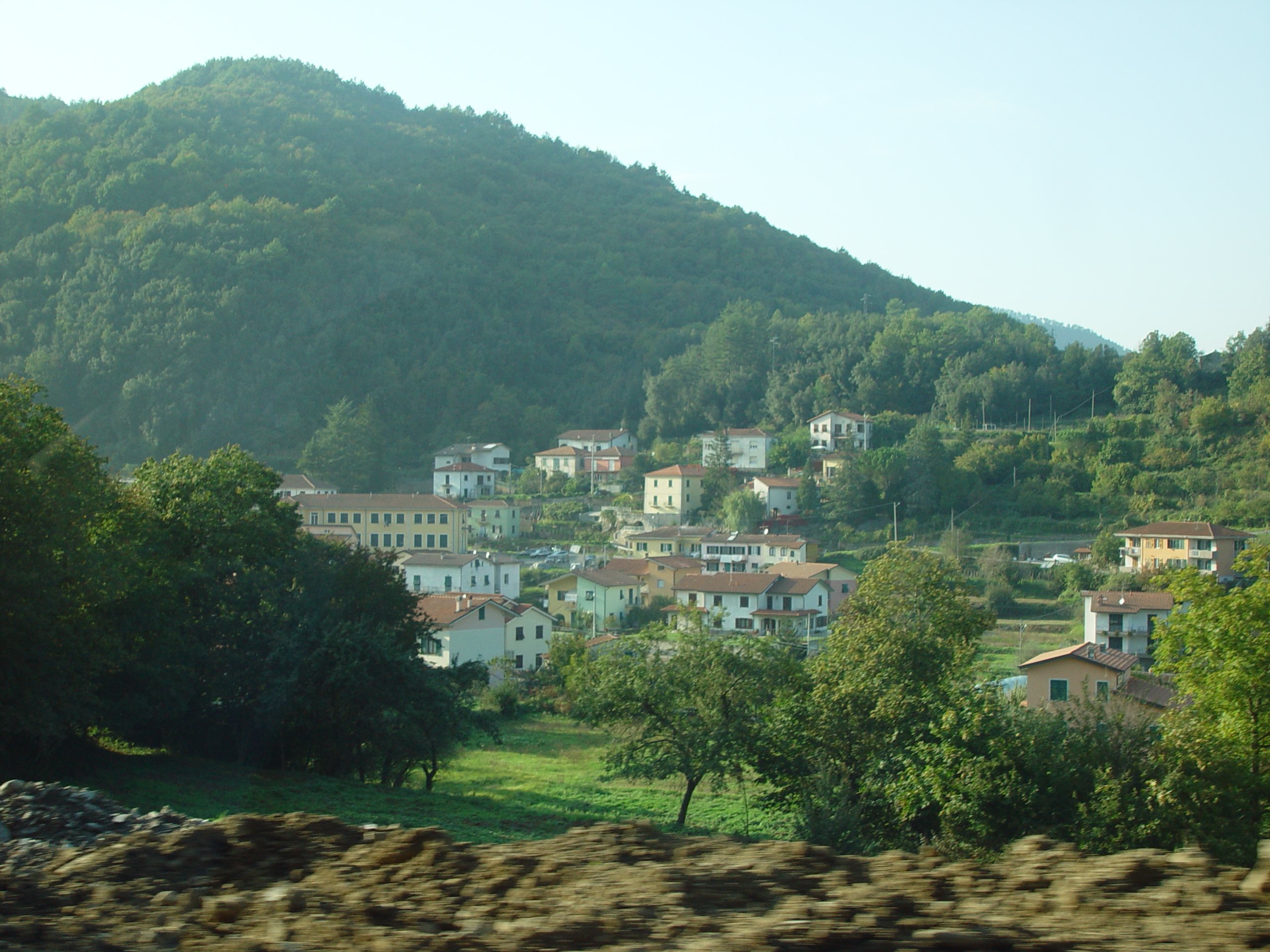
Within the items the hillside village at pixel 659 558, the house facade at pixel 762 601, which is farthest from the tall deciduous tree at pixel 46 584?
the house facade at pixel 762 601

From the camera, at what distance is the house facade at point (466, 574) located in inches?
1516

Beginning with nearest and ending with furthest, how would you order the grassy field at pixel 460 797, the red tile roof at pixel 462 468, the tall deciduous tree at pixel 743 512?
the grassy field at pixel 460 797, the tall deciduous tree at pixel 743 512, the red tile roof at pixel 462 468

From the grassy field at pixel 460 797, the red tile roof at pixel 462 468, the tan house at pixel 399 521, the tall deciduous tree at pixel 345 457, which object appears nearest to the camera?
the grassy field at pixel 460 797

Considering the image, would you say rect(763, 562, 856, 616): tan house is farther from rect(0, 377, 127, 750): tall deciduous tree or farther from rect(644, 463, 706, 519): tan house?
rect(0, 377, 127, 750): tall deciduous tree

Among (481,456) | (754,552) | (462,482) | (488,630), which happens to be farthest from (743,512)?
(488,630)

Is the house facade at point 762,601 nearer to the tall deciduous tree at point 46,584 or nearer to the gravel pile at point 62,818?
the tall deciduous tree at point 46,584

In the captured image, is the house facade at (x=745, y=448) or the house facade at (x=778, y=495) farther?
the house facade at (x=745, y=448)

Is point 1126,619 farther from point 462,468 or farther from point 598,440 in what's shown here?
point 598,440

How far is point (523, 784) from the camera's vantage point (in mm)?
16453

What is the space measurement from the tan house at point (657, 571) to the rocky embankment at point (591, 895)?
33244mm

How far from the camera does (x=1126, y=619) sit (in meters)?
27.4

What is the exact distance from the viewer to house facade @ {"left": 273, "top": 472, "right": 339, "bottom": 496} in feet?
171

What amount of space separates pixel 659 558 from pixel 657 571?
243 cm

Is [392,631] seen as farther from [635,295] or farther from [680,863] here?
[635,295]
